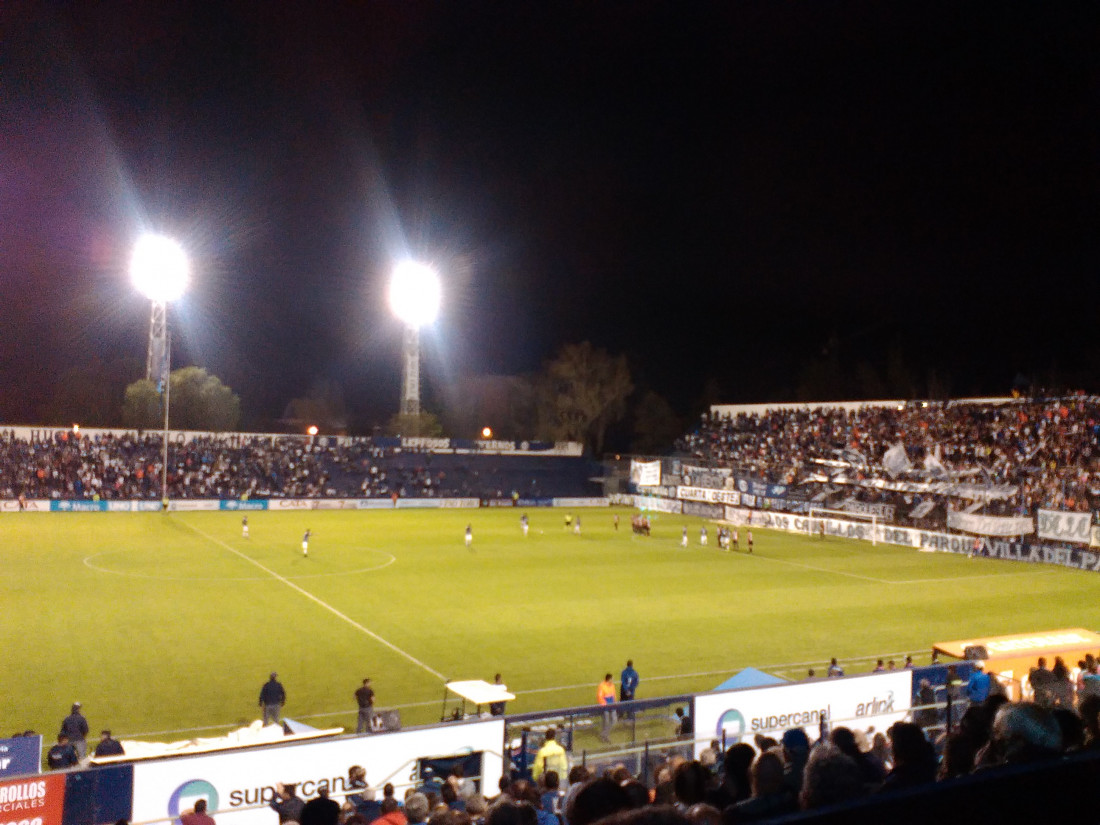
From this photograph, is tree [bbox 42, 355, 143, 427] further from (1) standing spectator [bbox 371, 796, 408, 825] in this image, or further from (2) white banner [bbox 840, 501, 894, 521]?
(1) standing spectator [bbox 371, 796, 408, 825]

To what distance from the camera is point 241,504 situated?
53031 mm

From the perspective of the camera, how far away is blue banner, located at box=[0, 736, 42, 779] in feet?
37.1

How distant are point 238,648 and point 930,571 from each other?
25999 millimetres

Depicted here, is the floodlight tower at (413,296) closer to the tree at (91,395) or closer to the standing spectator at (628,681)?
the tree at (91,395)

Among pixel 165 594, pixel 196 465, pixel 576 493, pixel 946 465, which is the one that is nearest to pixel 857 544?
pixel 946 465

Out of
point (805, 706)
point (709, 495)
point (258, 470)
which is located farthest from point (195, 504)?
point (805, 706)

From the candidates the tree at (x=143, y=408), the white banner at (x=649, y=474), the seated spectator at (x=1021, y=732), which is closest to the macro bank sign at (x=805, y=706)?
the seated spectator at (x=1021, y=732)

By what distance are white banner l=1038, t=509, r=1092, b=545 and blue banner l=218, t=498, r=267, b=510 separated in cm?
4156

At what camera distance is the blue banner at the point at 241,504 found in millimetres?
52438

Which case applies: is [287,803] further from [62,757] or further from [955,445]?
[955,445]

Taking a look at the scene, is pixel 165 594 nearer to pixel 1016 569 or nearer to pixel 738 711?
pixel 738 711

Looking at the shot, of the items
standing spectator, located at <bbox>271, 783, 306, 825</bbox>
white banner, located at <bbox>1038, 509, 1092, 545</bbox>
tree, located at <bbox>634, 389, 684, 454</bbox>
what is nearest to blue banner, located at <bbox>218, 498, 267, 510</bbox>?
tree, located at <bbox>634, 389, 684, 454</bbox>

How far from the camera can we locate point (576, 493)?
2594 inches

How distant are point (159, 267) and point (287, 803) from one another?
162 feet
